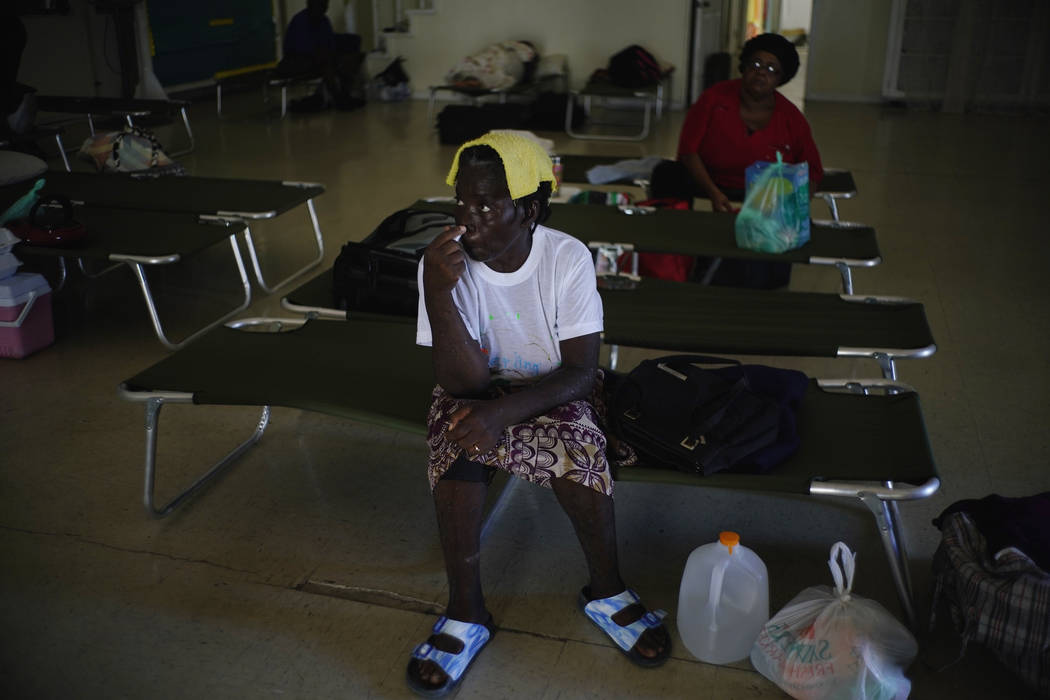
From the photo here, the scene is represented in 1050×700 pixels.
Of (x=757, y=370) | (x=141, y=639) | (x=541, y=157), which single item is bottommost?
(x=141, y=639)

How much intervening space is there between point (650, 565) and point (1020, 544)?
78 centimetres

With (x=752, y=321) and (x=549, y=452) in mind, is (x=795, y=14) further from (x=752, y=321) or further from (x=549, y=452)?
(x=549, y=452)

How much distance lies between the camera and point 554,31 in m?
8.63

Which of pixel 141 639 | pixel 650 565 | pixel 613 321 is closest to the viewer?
pixel 141 639

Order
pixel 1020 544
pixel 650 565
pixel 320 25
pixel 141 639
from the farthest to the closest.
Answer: pixel 320 25, pixel 650 565, pixel 141 639, pixel 1020 544

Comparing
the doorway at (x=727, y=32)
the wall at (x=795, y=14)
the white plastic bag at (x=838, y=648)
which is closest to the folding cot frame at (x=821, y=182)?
the doorway at (x=727, y=32)

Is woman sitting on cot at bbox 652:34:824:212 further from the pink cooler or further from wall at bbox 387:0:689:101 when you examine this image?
wall at bbox 387:0:689:101

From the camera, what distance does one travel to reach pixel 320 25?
878 cm

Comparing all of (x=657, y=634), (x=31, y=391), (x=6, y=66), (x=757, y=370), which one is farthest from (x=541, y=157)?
(x=6, y=66)

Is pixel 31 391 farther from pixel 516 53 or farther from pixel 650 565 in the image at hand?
pixel 516 53

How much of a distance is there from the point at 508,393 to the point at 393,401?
367 mm

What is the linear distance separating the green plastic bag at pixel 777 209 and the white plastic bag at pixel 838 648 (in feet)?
5.52

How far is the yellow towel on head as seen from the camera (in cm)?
176

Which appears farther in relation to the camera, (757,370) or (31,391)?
(31,391)
